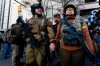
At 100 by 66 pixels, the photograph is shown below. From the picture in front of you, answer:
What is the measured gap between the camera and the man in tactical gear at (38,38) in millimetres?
5836

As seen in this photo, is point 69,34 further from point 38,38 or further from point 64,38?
point 38,38

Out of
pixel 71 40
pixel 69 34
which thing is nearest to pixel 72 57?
pixel 71 40

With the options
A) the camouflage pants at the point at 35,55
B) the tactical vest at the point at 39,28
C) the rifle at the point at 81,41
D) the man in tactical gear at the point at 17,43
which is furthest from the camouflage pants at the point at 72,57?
the man in tactical gear at the point at 17,43

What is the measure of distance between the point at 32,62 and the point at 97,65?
4.70 ft

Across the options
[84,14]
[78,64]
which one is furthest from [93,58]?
[84,14]

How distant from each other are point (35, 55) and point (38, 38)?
391mm

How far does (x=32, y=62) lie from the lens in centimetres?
583

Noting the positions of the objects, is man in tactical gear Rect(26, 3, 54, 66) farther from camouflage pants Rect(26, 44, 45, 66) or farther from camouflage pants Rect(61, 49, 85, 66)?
camouflage pants Rect(61, 49, 85, 66)

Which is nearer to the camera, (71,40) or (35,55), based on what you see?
(71,40)

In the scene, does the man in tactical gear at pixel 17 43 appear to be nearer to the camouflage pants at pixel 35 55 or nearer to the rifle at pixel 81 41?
the camouflage pants at pixel 35 55

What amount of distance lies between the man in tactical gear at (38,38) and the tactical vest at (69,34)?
0.81 metres

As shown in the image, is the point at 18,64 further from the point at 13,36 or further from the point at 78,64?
the point at 78,64

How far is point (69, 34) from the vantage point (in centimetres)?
507

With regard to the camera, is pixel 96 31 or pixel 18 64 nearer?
pixel 96 31
